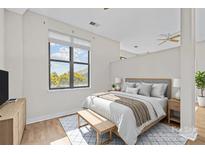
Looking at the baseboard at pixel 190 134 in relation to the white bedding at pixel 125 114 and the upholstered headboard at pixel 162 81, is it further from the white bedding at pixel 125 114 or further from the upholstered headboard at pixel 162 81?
the upholstered headboard at pixel 162 81

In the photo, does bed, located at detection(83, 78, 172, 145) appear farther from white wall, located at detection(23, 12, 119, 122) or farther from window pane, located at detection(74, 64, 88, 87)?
window pane, located at detection(74, 64, 88, 87)

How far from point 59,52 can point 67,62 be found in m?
0.40

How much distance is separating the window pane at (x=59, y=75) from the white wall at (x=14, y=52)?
34.2 inches

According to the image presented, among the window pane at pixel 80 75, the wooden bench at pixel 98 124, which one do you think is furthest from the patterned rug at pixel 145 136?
the window pane at pixel 80 75

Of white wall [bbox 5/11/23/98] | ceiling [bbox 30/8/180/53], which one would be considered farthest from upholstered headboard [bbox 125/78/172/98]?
white wall [bbox 5/11/23/98]

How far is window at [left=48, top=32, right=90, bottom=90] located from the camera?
11.5 ft

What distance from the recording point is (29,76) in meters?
2.96

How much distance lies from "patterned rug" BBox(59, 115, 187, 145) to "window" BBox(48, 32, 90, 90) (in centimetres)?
154

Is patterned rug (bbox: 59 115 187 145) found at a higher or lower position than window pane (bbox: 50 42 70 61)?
lower

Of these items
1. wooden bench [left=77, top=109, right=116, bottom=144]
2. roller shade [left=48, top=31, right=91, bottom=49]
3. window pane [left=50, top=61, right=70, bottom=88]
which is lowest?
wooden bench [left=77, top=109, right=116, bottom=144]

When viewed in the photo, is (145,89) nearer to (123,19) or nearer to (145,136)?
(145,136)

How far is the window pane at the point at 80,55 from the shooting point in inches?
160

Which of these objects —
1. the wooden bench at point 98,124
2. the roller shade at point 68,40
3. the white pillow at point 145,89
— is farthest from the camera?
the roller shade at point 68,40

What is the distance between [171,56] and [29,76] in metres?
3.84
